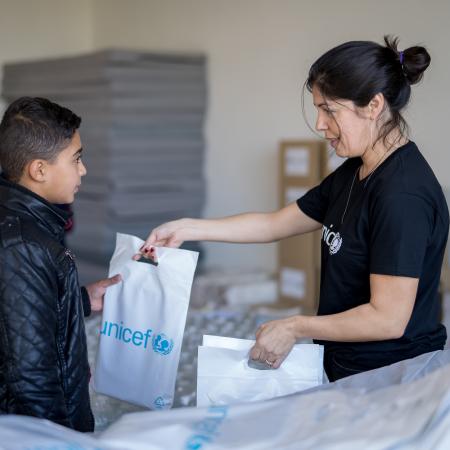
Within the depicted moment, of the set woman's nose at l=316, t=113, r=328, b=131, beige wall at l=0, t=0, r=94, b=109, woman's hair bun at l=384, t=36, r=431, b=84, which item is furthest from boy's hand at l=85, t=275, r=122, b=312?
beige wall at l=0, t=0, r=94, b=109

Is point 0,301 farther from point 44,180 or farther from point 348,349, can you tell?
point 348,349

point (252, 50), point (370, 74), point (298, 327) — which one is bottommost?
point (298, 327)

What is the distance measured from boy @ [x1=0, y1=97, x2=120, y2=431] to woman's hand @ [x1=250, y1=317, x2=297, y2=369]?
395 mm

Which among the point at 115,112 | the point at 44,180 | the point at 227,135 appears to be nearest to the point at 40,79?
the point at 115,112

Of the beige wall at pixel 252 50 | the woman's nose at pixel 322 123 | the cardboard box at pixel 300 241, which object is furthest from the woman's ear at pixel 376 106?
the cardboard box at pixel 300 241

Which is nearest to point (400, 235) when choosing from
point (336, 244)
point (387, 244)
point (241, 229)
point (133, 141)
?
point (387, 244)

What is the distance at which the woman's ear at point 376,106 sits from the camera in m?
1.61

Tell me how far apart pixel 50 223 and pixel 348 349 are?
733 millimetres

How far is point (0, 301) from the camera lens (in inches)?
60.1

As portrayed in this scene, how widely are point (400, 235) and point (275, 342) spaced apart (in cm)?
36

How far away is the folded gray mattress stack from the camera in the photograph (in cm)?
408

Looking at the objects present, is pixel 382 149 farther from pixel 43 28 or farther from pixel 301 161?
pixel 43 28

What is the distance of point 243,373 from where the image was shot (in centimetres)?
169

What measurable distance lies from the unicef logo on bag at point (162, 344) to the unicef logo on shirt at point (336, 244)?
0.49 m
